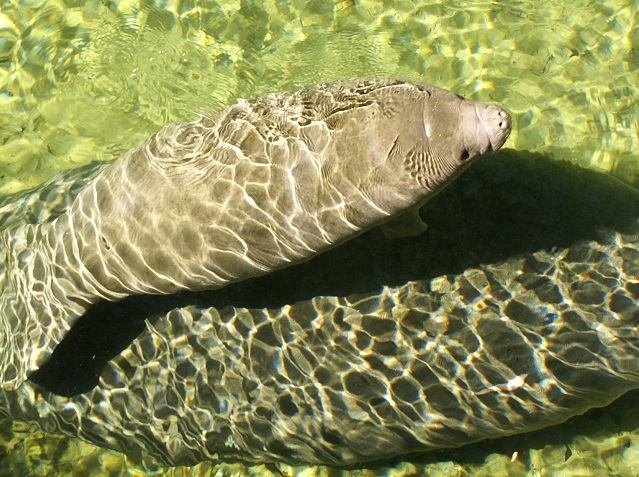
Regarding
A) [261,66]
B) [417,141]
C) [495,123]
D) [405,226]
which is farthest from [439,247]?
[261,66]

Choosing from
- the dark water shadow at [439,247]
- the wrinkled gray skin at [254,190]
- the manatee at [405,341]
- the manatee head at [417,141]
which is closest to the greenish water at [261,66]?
the dark water shadow at [439,247]

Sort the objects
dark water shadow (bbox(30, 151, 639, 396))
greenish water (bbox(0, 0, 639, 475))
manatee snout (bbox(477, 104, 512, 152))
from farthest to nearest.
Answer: greenish water (bbox(0, 0, 639, 475)) → dark water shadow (bbox(30, 151, 639, 396)) → manatee snout (bbox(477, 104, 512, 152))

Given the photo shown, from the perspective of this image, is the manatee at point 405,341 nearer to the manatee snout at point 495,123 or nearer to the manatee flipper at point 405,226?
the manatee flipper at point 405,226

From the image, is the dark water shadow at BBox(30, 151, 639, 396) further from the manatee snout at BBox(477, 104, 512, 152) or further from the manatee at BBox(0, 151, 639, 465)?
the manatee snout at BBox(477, 104, 512, 152)

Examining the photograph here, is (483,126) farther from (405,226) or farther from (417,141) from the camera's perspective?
(405,226)

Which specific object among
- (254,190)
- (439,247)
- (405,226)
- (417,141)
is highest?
(417,141)

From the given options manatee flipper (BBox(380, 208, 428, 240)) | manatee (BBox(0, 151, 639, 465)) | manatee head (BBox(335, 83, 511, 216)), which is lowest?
manatee (BBox(0, 151, 639, 465))

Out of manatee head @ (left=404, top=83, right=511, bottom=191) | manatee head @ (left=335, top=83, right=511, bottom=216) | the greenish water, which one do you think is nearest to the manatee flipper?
manatee head @ (left=335, top=83, right=511, bottom=216)
